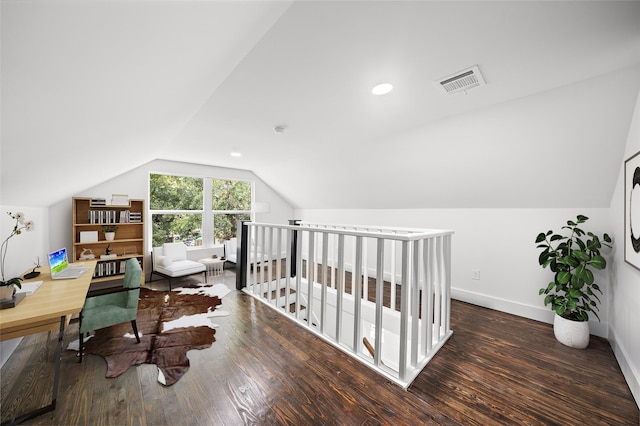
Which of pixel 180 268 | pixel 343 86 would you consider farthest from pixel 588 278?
pixel 180 268

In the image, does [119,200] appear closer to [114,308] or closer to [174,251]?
[174,251]

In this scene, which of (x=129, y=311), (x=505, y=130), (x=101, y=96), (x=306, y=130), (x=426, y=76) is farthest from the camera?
(x=306, y=130)

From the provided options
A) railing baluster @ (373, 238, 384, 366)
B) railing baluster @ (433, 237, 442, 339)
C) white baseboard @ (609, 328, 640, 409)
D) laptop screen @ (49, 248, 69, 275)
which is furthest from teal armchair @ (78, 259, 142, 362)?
white baseboard @ (609, 328, 640, 409)

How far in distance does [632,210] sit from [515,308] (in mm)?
1778

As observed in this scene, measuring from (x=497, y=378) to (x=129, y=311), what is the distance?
10.6 feet

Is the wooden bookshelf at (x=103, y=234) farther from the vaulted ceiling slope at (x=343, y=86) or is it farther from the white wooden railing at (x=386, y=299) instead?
the white wooden railing at (x=386, y=299)

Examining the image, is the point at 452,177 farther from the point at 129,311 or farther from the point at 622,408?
the point at 129,311

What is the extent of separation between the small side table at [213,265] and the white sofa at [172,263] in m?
0.22

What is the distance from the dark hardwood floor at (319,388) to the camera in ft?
5.06

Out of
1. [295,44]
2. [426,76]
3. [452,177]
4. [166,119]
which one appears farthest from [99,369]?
[452,177]

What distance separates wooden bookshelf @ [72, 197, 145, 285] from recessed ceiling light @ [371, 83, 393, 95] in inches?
171

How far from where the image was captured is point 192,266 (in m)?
4.14

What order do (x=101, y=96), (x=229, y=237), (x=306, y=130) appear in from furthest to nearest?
1. (x=229, y=237)
2. (x=306, y=130)
3. (x=101, y=96)

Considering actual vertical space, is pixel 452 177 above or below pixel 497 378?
above
